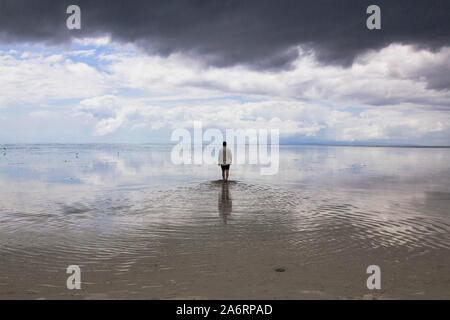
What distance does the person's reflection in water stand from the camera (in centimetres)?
1280

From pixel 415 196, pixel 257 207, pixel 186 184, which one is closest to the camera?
pixel 257 207

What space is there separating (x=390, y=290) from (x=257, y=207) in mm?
8488

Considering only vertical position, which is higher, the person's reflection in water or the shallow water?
the person's reflection in water

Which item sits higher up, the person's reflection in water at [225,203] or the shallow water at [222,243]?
the person's reflection in water at [225,203]

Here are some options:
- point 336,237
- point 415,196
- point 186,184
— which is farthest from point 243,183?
point 336,237

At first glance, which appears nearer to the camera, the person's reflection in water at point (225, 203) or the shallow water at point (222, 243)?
the shallow water at point (222, 243)

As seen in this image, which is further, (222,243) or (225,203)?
(225,203)

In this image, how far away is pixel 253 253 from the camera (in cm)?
834

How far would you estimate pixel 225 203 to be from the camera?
50.3 ft

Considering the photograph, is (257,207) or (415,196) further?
(415,196)

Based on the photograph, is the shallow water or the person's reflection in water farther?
the person's reflection in water

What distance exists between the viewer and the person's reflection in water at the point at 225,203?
42.0ft
